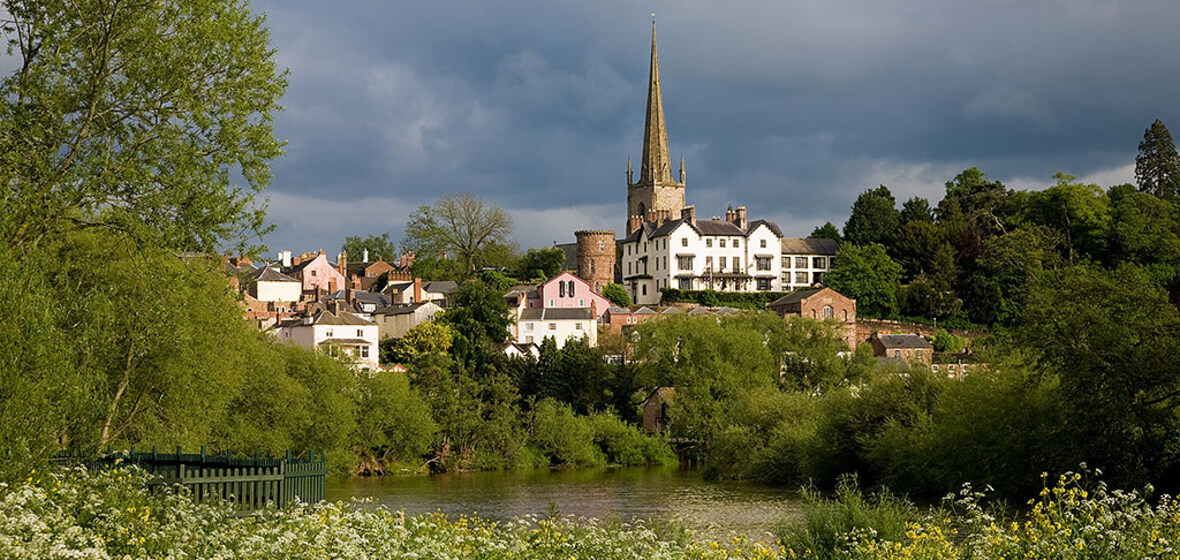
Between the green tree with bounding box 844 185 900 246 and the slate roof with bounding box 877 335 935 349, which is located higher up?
the green tree with bounding box 844 185 900 246

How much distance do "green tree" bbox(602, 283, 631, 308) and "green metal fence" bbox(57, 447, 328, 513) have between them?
89632 mm

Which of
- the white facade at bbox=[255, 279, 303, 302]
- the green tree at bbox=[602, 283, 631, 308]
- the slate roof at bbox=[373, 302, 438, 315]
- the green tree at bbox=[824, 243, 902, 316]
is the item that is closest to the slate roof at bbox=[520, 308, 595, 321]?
the slate roof at bbox=[373, 302, 438, 315]

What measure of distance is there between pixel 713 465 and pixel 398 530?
3989cm

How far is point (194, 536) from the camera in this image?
12.4m

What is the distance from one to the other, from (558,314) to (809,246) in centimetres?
3015

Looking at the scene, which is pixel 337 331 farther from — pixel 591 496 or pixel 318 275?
pixel 591 496

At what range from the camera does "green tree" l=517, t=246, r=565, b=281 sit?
11319 cm

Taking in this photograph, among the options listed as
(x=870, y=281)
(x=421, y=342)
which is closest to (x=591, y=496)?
(x=421, y=342)

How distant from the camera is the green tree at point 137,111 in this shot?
61.2 feet

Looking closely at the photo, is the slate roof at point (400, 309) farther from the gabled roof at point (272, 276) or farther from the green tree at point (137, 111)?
the green tree at point (137, 111)

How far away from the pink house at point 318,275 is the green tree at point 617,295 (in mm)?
26123

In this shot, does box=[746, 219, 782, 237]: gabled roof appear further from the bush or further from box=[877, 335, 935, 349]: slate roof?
the bush

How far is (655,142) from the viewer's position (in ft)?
491

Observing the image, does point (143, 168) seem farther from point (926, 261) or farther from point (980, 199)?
point (980, 199)
